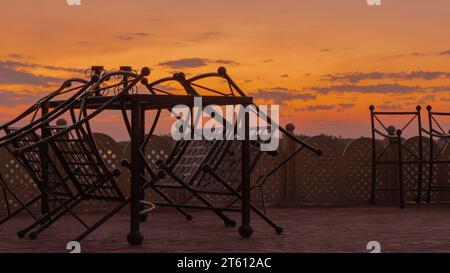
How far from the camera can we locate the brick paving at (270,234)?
6207mm

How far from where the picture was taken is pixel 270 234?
7055mm

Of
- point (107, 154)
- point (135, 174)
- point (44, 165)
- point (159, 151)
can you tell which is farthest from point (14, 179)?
point (135, 174)

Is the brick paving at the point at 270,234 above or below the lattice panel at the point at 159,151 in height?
below

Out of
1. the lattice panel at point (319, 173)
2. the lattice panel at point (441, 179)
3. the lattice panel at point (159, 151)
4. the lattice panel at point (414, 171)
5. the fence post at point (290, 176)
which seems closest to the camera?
the lattice panel at point (159, 151)

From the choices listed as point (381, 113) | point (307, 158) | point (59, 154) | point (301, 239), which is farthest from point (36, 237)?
point (381, 113)

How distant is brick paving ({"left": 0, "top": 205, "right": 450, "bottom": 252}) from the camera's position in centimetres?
621

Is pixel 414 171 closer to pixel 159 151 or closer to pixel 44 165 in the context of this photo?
pixel 159 151

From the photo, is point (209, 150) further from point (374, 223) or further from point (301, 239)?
point (374, 223)

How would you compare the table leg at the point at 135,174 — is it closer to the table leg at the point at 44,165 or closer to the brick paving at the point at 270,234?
the brick paving at the point at 270,234

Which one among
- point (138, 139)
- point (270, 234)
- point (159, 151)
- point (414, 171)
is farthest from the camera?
point (414, 171)

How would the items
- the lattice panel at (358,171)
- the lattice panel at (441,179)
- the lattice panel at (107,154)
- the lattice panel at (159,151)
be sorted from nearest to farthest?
the lattice panel at (107,154) → the lattice panel at (159,151) → the lattice panel at (358,171) → the lattice panel at (441,179)

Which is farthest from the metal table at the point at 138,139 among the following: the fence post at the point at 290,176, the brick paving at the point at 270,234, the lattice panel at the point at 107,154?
the fence post at the point at 290,176

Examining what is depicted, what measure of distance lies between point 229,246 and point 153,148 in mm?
4392

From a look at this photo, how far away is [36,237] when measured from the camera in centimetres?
690
